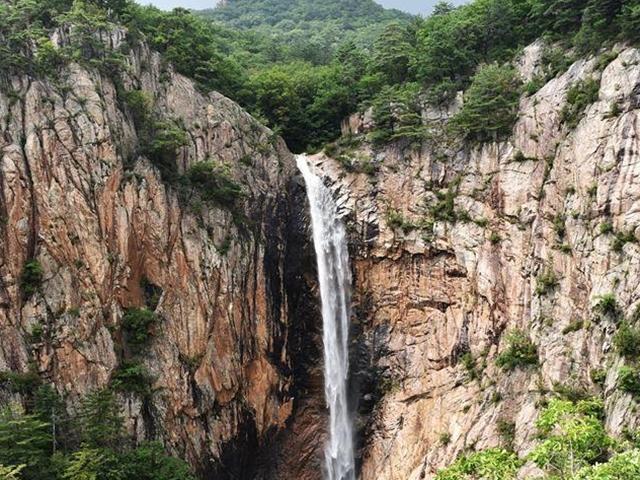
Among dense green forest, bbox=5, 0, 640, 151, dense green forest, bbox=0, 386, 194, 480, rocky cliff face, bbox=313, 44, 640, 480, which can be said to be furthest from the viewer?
dense green forest, bbox=5, 0, 640, 151

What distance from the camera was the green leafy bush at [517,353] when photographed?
890 inches

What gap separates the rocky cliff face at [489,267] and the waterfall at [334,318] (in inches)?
24.2

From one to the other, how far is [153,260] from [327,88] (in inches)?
642

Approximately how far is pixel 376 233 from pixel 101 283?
1298 centimetres

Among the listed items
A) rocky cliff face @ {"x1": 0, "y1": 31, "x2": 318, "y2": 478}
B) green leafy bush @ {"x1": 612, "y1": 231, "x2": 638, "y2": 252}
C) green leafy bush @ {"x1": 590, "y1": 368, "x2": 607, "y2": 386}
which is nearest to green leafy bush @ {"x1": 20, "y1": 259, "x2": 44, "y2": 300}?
rocky cliff face @ {"x1": 0, "y1": 31, "x2": 318, "y2": 478}

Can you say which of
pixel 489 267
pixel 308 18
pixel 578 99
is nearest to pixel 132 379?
pixel 489 267

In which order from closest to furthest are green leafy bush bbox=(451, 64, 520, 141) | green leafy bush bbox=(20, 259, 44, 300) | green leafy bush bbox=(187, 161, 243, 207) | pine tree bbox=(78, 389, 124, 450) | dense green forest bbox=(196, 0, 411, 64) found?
pine tree bbox=(78, 389, 124, 450)
green leafy bush bbox=(20, 259, 44, 300)
green leafy bush bbox=(187, 161, 243, 207)
green leafy bush bbox=(451, 64, 520, 141)
dense green forest bbox=(196, 0, 411, 64)

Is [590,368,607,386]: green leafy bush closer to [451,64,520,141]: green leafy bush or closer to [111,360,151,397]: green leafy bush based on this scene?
[451,64,520,141]: green leafy bush

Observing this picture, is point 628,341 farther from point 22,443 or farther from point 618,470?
point 22,443

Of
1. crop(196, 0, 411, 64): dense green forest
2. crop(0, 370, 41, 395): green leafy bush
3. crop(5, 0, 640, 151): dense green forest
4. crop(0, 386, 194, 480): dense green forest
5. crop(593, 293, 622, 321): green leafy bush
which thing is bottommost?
crop(0, 386, 194, 480): dense green forest

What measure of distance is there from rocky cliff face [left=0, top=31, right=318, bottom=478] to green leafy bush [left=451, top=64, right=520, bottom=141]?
31.4 ft

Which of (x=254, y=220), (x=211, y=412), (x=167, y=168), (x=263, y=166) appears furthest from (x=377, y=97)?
(x=211, y=412)

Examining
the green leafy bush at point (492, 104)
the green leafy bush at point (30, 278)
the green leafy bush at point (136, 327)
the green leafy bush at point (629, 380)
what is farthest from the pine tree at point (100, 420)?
the green leafy bush at point (492, 104)

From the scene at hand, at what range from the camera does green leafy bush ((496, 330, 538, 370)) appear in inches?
890
